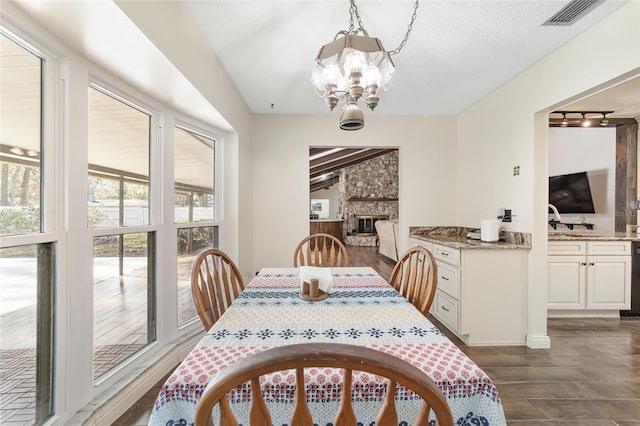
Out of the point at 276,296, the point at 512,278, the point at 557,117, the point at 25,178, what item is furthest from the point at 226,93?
the point at 557,117

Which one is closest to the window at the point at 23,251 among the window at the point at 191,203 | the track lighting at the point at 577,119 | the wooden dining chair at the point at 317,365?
the window at the point at 191,203

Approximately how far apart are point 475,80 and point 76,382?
366 cm

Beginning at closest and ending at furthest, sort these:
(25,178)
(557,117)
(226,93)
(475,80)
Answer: (25,178)
(226,93)
(475,80)
(557,117)

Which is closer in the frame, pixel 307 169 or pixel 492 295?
pixel 492 295

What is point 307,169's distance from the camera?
11.7ft

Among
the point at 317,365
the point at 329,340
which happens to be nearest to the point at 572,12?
the point at 329,340

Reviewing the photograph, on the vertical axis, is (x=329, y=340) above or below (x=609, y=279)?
above

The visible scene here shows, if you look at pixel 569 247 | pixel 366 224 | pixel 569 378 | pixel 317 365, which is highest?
pixel 317 365

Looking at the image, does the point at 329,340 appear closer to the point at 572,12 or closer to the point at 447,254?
the point at 447,254

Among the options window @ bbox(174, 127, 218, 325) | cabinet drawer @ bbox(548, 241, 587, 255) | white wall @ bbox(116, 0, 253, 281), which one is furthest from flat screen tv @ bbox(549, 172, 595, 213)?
window @ bbox(174, 127, 218, 325)

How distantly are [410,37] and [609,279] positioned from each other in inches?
129

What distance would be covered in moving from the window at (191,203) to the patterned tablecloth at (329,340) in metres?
1.18

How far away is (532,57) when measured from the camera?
2266mm

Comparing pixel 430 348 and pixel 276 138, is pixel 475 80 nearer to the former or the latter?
pixel 276 138
